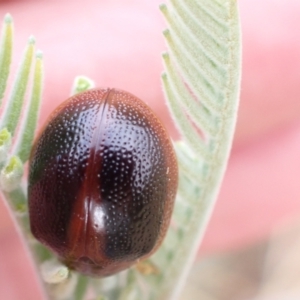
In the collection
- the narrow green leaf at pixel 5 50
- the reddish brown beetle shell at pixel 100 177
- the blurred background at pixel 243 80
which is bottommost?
the blurred background at pixel 243 80

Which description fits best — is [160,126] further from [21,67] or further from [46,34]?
[46,34]

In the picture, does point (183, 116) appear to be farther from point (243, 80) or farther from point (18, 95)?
point (243, 80)

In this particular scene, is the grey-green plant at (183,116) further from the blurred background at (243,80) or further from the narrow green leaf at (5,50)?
the blurred background at (243,80)

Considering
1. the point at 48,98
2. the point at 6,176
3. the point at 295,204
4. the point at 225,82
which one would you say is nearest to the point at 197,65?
the point at 225,82

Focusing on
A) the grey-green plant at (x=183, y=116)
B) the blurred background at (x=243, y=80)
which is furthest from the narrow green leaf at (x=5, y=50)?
the blurred background at (x=243, y=80)

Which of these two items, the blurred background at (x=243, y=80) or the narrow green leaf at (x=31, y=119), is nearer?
the narrow green leaf at (x=31, y=119)

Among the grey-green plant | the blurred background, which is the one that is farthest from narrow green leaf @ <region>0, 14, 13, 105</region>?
the blurred background

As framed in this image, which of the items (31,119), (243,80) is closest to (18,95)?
(31,119)
